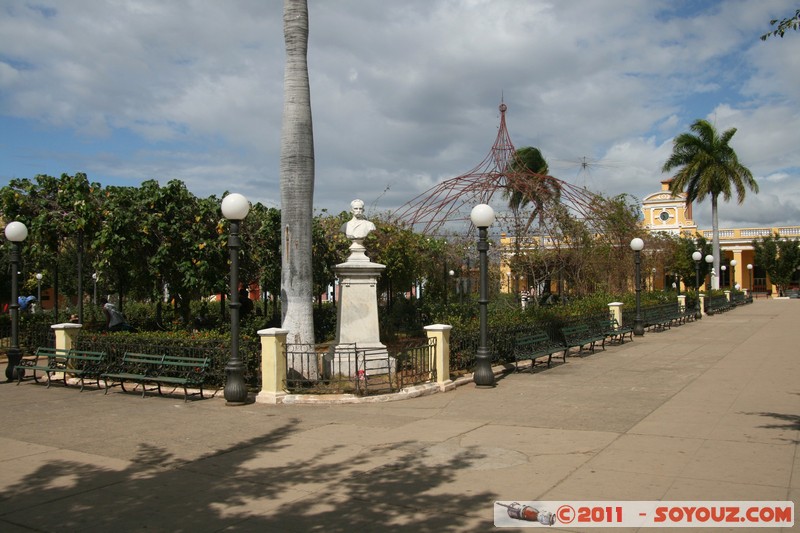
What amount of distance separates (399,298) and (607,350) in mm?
7192

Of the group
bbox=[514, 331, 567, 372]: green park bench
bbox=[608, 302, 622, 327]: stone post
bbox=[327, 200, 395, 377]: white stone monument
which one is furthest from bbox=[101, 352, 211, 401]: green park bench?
bbox=[608, 302, 622, 327]: stone post

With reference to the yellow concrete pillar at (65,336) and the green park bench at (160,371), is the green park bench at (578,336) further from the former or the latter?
the yellow concrete pillar at (65,336)

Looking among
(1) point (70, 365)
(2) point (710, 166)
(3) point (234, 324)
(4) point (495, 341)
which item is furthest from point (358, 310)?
(2) point (710, 166)

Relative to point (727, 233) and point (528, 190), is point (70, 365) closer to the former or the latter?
point (528, 190)

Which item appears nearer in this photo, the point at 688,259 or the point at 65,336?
the point at 65,336

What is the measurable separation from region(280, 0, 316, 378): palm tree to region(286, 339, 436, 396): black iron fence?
41 cm

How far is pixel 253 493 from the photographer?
220 inches

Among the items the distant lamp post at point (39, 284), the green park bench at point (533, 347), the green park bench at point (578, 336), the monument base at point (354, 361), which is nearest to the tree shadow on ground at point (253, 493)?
the monument base at point (354, 361)

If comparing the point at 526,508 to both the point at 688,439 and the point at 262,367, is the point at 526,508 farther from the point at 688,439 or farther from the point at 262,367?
the point at 262,367

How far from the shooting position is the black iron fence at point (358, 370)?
10086 mm

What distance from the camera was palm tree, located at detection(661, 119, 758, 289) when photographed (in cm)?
4012

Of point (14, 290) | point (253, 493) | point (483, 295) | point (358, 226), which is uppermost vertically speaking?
point (358, 226)

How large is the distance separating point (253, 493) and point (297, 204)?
6.37m

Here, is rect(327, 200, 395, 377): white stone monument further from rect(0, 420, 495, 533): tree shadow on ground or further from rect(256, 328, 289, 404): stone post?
rect(0, 420, 495, 533): tree shadow on ground
